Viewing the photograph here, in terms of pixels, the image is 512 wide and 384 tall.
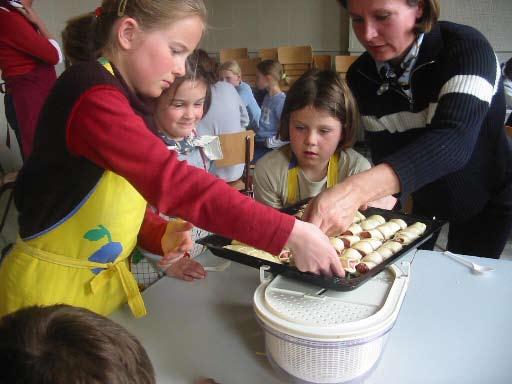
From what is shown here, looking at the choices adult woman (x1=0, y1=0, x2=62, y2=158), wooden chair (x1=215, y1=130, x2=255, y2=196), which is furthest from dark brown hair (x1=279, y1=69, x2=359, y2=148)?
adult woman (x1=0, y1=0, x2=62, y2=158)

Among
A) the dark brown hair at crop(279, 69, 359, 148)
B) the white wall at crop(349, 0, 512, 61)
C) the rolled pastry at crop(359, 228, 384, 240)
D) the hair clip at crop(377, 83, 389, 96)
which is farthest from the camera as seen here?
the white wall at crop(349, 0, 512, 61)

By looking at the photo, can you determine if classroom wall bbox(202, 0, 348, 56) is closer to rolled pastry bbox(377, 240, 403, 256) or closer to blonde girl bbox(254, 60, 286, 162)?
blonde girl bbox(254, 60, 286, 162)

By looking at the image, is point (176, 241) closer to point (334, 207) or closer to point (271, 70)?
point (334, 207)

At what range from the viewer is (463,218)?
147 centimetres

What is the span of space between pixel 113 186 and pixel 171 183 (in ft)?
0.84

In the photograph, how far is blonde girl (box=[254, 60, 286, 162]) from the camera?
3.48m

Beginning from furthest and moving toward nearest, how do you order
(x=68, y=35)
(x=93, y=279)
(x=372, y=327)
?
(x=68, y=35) → (x=93, y=279) → (x=372, y=327)

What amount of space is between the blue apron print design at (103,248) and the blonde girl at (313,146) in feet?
2.36

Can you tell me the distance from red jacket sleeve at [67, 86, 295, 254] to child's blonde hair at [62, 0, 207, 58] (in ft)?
0.66

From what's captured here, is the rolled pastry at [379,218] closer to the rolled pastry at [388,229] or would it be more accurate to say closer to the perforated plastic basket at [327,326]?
the rolled pastry at [388,229]

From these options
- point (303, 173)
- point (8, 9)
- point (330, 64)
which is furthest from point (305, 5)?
point (303, 173)

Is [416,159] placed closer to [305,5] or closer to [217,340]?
[217,340]

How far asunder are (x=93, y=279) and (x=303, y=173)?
909 mm

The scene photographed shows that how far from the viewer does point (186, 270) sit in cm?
118
